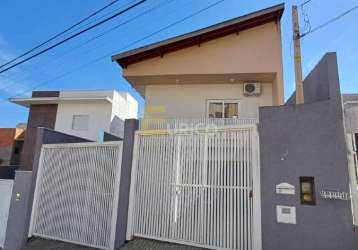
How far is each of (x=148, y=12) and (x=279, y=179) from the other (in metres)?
5.06

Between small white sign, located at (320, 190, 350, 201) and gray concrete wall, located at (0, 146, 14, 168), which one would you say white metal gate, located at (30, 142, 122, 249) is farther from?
gray concrete wall, located at (0, 146, 14, 168)

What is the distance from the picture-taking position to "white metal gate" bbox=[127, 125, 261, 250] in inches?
194

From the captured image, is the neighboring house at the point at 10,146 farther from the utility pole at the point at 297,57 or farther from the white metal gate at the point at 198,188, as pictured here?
the utility pole at the point at 297,57

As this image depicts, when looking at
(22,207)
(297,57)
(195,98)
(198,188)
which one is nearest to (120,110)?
(195,98)

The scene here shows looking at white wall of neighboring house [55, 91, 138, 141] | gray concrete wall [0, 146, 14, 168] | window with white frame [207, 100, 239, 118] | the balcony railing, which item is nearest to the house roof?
window with white frame [207, 100, 239, 118]

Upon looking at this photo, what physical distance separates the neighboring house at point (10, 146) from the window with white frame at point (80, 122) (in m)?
11.1

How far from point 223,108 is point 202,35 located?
10.5 feet

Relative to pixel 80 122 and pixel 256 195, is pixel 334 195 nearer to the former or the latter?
pixel 256 195

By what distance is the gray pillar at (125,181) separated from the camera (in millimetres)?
5867

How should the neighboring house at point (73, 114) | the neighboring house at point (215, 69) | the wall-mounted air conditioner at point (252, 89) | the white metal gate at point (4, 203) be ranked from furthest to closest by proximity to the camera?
the neighboring house at point (73, 114)
the wall-mounted air conditioner at point (252, 89)
the neighboring house at point (215, 69)
the white metal gate at point (4, 203)

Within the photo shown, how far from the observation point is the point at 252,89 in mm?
9312

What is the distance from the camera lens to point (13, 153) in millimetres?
21797

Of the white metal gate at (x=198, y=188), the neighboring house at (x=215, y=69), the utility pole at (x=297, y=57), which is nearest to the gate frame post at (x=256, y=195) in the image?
the white metal gate at (x=198, y=188)

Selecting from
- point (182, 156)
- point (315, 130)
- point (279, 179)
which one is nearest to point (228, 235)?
point (279, 179)
